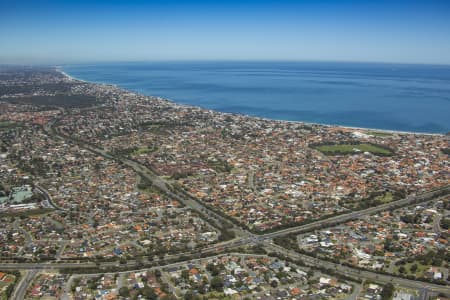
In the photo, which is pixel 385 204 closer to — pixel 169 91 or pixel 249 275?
pixel 249 275

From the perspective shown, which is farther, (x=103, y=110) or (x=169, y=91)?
(x=169, y=91)

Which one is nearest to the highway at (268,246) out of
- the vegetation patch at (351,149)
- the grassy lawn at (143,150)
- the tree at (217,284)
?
the tree at (217,284)

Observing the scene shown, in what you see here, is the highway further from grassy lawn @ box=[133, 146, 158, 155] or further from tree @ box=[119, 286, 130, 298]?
grassy lawn @ box=[133, 146, 158, 155]

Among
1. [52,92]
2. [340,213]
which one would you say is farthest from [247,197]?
[52,92]

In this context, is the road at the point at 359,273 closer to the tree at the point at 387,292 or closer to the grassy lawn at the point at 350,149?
the tree at the point at 387,292

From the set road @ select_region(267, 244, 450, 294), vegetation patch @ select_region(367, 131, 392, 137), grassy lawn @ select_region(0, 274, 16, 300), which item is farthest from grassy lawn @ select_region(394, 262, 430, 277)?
vegetation patch @ select_region(367, 131, 392, 137)

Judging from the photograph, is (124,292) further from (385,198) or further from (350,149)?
(350,149)

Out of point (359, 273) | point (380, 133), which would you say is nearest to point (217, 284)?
point (359, 273)
